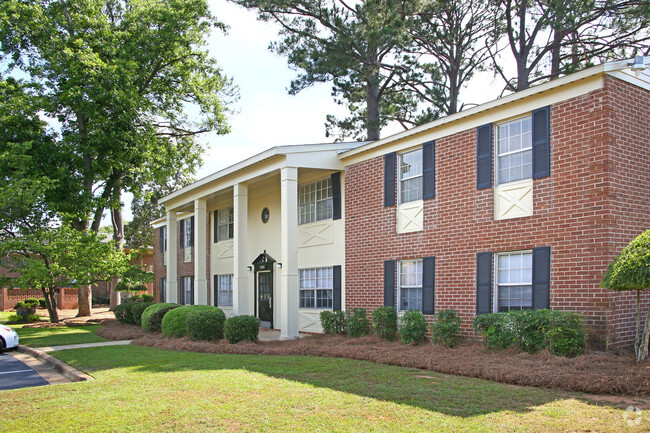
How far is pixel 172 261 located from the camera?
26609 mm

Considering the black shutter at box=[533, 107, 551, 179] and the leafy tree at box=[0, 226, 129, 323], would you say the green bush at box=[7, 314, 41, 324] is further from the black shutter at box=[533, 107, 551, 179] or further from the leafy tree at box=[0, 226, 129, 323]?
the black shutter at box=[533, 107, 551, 179]

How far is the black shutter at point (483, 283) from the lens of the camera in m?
12.6

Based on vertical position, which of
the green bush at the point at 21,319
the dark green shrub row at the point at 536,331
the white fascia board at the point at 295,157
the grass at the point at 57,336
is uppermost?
the white fascia board at the point at 295,157

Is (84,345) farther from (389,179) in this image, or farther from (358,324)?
(389,179)

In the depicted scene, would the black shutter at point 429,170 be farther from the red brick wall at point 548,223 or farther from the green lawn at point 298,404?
the green lawn at point 298,404

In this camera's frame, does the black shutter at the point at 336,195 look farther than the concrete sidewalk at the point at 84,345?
Yes

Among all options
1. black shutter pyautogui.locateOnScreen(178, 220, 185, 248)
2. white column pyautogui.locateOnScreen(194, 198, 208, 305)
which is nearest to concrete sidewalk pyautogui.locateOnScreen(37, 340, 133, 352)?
white column pyautogui.locateOnScreen(194, 198, 208, 305)

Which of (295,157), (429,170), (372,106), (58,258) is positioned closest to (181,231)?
(58,258)

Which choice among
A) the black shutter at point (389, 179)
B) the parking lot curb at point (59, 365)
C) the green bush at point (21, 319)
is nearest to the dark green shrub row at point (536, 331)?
the black shutter at point (389, 179)

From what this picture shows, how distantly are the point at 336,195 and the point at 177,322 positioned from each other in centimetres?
626

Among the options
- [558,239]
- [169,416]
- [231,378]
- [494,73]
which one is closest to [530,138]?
[558,239]

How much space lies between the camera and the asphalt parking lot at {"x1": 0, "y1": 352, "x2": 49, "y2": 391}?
10.6m

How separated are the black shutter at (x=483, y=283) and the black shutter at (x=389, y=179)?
352 cm

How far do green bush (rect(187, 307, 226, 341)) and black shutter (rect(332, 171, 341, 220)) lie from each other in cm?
489
